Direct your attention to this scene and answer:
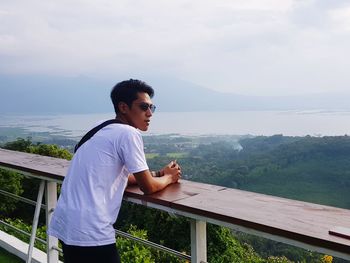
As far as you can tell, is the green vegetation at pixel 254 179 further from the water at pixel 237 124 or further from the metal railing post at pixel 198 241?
the water at pixel 237 124

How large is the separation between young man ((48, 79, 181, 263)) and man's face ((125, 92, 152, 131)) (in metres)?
0.19

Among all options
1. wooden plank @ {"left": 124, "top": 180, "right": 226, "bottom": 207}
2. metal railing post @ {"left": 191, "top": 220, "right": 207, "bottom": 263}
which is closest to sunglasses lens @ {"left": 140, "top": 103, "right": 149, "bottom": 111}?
wooden plank @ {"left": 124, "top": 180, "right": 226, "bottom": 207}

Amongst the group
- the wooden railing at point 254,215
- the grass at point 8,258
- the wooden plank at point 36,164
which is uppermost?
the wooden plank at point 36,164

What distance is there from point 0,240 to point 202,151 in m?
59.6

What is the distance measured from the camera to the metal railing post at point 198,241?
1513mm

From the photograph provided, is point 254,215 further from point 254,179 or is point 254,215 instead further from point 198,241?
point 254,179

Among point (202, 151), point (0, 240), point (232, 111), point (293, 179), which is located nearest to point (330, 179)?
point (293, 179)

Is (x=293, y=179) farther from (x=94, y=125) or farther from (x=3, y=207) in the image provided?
(x=94, y=125)

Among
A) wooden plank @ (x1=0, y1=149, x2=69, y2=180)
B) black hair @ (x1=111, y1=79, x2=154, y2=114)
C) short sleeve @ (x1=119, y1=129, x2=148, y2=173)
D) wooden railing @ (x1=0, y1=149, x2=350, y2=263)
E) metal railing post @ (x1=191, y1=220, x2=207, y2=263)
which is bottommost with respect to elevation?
metal railing post @ (x1=191, y1=220, x2=207, y2=263)

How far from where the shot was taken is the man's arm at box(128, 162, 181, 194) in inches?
64.1

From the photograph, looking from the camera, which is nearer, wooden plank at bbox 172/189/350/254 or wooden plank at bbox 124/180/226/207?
wooden plank at bbox 172/189/350/254

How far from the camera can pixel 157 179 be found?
1712 mm

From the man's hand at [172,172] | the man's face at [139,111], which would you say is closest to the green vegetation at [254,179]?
the man's hand at [172,172]

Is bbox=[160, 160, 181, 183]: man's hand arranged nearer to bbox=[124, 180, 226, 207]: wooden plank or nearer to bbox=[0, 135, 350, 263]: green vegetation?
bbox=[124, 180, 226, 207]: wooden plank
